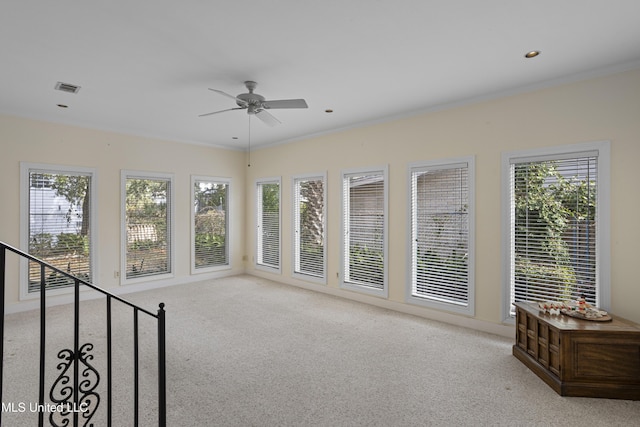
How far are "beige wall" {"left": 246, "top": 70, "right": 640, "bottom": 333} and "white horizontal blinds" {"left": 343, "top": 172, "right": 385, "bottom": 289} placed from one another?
0.18 m

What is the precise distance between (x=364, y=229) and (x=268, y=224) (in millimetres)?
2392

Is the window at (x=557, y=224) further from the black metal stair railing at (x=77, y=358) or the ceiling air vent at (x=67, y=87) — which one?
the ceiling air vent at (x=67, y=87)

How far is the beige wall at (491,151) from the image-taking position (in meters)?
3.07

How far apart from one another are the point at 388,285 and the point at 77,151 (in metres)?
5.07

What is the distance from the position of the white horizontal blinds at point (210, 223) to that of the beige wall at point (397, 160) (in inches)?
8.4

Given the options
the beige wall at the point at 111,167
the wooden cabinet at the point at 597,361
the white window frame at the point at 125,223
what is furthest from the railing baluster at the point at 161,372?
the white window frame at the point at 125,223

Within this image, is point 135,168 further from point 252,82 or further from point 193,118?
point 252,82

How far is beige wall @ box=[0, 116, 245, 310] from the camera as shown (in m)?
4.56

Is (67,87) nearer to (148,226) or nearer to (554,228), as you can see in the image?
(148,226)

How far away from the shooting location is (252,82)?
352 cm

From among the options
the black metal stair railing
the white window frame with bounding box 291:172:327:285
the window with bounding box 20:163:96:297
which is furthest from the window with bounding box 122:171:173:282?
the black metal stair railing

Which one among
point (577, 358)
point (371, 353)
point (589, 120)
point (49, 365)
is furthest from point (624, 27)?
point (49, 365)

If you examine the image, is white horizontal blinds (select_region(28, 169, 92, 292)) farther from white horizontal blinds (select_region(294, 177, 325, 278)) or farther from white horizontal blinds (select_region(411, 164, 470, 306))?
white horizontal blinds (select_region(411, 164, 470, 306))

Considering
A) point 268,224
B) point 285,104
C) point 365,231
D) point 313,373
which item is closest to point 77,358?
point 313,373
